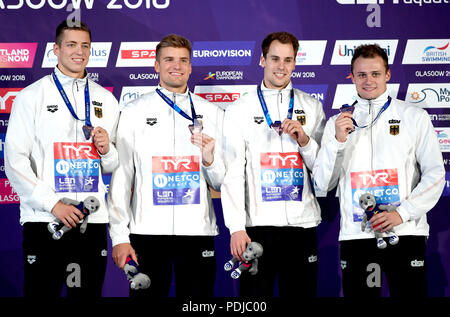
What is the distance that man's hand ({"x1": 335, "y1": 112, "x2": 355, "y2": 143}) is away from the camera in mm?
3715

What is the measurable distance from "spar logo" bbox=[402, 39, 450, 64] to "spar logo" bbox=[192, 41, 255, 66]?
1353 millimetres

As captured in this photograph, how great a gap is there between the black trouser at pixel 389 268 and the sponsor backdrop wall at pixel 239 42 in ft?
4.12

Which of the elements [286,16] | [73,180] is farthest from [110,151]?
[286,16]

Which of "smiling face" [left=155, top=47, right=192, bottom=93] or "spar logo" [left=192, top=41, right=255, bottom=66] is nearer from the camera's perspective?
"smiling face" [left=155, top=47, right=192, bottom=93]

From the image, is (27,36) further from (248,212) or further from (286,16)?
(248,212)

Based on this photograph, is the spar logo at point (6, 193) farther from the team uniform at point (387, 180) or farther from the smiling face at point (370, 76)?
the smiling face at point (370, 76)

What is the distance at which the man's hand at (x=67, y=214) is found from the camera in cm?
368

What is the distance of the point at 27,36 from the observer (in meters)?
5.07

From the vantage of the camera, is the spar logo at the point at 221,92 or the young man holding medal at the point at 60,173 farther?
the spar logo at the point at 221,92

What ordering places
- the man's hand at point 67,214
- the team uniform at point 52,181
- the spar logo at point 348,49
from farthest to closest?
the spar logo at point 348,49 < the team uniform at point 52,181 < the man's hand at point 67,214

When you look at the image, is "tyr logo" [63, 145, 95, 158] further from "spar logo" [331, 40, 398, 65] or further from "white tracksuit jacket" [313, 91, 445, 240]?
"spar logo" [331, 40, 398, 65]

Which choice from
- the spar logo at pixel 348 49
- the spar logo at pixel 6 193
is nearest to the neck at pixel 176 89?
the spar logo at pixel 348 49

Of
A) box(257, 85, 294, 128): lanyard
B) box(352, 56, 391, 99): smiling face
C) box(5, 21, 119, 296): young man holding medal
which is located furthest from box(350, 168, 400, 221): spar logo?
box(5, 21, 119, 296): young man holding medal

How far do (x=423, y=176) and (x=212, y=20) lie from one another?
2264mm
